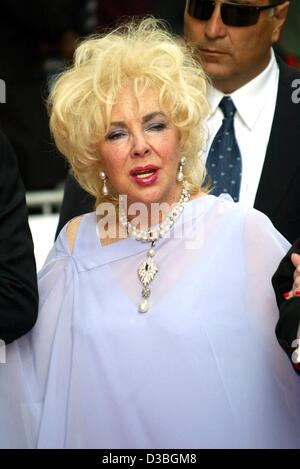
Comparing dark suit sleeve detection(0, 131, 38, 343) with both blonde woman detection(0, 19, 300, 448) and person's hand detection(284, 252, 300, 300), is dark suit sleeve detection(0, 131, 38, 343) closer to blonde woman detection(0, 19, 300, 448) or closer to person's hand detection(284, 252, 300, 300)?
blonde woman detection(0, 19, 300, 448)

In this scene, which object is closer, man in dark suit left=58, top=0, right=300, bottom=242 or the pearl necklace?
the pearl necklace

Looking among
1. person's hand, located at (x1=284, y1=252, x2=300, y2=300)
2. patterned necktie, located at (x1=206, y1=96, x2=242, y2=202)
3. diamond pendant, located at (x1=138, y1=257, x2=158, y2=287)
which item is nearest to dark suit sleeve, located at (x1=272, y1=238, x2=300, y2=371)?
person's hand, located at (x1=284, y1=252, x2=300, y2=300)

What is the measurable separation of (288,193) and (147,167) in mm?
723

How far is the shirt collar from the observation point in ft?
14.7

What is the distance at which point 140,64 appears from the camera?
12.3 feet

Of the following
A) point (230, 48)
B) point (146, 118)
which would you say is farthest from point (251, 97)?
point (146, 118)

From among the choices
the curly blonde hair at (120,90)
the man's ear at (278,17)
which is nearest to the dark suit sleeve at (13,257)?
the curly blonde hair at (120,90)

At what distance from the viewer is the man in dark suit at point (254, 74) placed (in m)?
4.32

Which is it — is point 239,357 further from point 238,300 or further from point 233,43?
point 233,43

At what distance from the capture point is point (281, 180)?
4250 mm

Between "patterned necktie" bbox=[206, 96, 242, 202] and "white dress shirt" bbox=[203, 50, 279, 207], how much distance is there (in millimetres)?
20

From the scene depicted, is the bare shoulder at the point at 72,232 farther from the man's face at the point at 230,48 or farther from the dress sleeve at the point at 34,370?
the man's face at the point at 230,48

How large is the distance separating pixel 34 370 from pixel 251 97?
4.86ft

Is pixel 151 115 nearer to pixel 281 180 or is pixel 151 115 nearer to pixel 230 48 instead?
pixel 281 180
